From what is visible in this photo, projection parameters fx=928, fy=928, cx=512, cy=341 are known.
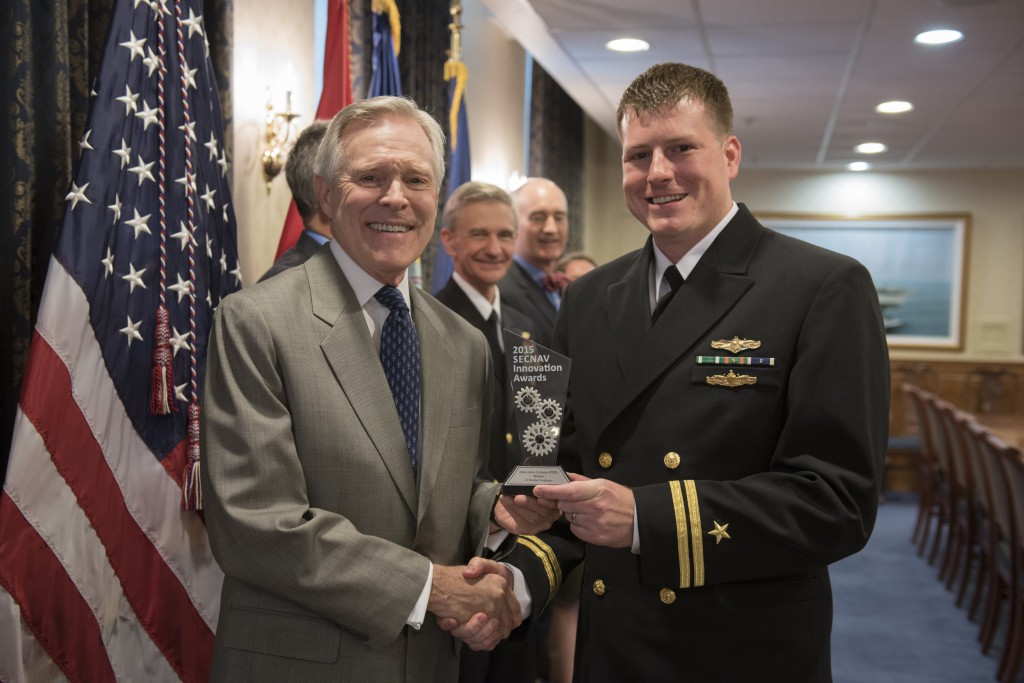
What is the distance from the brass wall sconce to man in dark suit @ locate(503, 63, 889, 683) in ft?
7.06

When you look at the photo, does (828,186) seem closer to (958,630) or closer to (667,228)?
(958,630)

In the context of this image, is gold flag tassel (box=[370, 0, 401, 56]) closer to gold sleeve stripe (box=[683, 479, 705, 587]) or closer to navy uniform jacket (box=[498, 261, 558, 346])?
navy uniform jacket (box=[498, 261, 558, 346])

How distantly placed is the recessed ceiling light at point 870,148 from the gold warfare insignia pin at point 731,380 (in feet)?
25.2

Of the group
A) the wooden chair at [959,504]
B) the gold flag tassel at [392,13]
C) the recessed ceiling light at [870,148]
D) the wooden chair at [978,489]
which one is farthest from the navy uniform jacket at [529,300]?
the recessed ceiling light at [870,148]

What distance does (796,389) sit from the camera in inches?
63.2

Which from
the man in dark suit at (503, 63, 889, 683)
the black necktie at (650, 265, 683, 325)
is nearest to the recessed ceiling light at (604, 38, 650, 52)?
the man in dark suit at (503, 63, 889, 683)

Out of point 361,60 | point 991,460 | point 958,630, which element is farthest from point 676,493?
point 958,630

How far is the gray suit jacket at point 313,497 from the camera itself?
150 cm

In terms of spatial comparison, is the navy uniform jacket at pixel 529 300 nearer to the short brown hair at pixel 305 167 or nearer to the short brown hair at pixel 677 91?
the short brown hair at pixel 305 167

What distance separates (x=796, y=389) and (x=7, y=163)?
1.67m

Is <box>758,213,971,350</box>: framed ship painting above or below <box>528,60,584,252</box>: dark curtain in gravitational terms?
below

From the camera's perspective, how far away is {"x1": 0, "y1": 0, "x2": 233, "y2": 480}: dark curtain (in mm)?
1968

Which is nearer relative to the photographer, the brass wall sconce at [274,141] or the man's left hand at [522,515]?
the man's left hand at [522,515]

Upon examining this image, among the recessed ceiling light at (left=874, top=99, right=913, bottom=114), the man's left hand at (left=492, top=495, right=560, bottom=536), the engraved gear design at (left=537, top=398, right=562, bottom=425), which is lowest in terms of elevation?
the man's left hand at (left=492, top=495, right=560, bottom=536)
